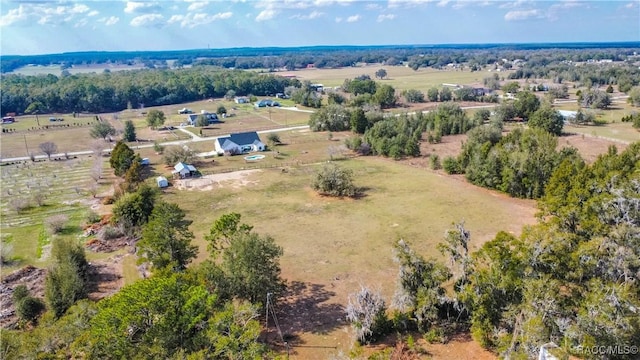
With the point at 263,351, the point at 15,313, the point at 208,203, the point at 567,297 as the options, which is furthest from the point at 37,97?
the point at 567,297

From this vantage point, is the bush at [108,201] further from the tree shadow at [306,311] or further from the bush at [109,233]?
the tree shadow at [306,311]

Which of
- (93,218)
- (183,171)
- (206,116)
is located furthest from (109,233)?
(206,116)

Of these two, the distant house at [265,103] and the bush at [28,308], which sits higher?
the distant house at [265,103]

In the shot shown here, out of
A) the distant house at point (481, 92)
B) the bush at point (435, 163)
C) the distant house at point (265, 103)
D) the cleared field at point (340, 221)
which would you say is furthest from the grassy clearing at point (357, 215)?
the distant house at point (481, 92)

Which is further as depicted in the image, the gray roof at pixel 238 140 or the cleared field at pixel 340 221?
the gray roof at pixel 238 140

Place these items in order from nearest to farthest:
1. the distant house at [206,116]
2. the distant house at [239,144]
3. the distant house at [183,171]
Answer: the distant house at [183,171]
the distant house at [239,144]
the distant house at [206,116]

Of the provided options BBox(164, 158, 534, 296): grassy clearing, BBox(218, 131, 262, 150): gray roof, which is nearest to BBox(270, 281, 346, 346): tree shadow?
BBox(164, 158, 534, 296): grassy clearing

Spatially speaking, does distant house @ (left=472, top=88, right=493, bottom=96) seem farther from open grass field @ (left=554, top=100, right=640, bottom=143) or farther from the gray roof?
the gray roof
